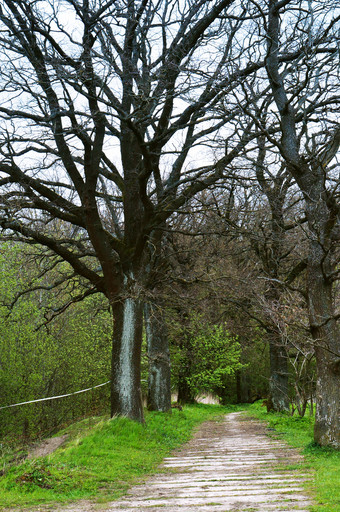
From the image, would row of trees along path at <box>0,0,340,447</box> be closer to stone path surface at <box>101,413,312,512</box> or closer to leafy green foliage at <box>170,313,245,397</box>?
stone path surface at <box>101,413,312,512</box>

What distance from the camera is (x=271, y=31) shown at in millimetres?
9703

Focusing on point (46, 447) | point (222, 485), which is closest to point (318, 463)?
point (222, 485)

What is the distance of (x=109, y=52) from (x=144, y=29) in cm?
164

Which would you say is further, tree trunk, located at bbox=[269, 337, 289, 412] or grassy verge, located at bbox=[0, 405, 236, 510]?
tree trunk, located at bbox=[269, 337, 289, 412]

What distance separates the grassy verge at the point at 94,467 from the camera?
19.8 ft

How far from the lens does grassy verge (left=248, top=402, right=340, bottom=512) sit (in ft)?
17.0

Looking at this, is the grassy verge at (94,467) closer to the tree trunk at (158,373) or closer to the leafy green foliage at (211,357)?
the tree trunk at (158,373)

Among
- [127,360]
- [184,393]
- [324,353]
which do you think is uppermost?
[127,360]

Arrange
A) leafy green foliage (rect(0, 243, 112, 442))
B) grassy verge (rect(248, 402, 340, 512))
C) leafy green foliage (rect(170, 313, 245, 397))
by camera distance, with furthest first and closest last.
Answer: leafy green foliage (rect(170, 313, 245, 397)) → leafy green foliage (rect(0, 243, 112, 442)) → grassy verge (rect(248, 402, 340, 512))

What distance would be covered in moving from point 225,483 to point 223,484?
76mm

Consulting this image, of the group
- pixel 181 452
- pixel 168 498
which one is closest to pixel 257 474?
pixel 168 498

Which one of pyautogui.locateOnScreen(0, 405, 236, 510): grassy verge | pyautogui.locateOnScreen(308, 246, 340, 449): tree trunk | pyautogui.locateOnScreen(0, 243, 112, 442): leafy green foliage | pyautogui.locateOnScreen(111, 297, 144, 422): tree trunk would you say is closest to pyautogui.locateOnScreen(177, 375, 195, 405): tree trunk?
pyautogui.locateOnScreen(0, 243, 112, 442): leafy green foliage

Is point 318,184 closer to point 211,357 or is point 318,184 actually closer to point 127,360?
point 127,360

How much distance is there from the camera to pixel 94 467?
7598 millimetres
